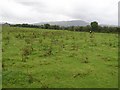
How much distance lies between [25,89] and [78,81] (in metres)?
2.63

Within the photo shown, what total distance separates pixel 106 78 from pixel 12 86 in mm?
4658

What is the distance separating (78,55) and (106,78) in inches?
221

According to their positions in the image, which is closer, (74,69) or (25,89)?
(25,89)

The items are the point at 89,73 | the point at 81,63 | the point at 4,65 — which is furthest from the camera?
the point at 81,63

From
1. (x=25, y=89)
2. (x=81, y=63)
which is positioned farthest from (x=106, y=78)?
(x=25, y=89)

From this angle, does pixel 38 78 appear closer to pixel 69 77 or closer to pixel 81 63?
pixel 69 77

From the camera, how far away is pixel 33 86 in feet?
36.2

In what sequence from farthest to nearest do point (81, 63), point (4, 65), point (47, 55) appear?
point (47, 55) → point (81, 63) → point (4, 65)

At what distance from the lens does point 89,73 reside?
13.3m

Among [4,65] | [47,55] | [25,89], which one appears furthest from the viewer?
[47,55]

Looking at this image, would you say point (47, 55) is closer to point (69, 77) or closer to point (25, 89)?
point (69, 77)

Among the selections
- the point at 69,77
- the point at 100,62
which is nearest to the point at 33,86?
the point at 69,77

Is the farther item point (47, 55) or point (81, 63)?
point (47, 55)

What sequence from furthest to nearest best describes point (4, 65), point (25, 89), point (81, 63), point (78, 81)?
point (81, 63) → point (4, 65) → point (78, 81) → point (25, 89)
